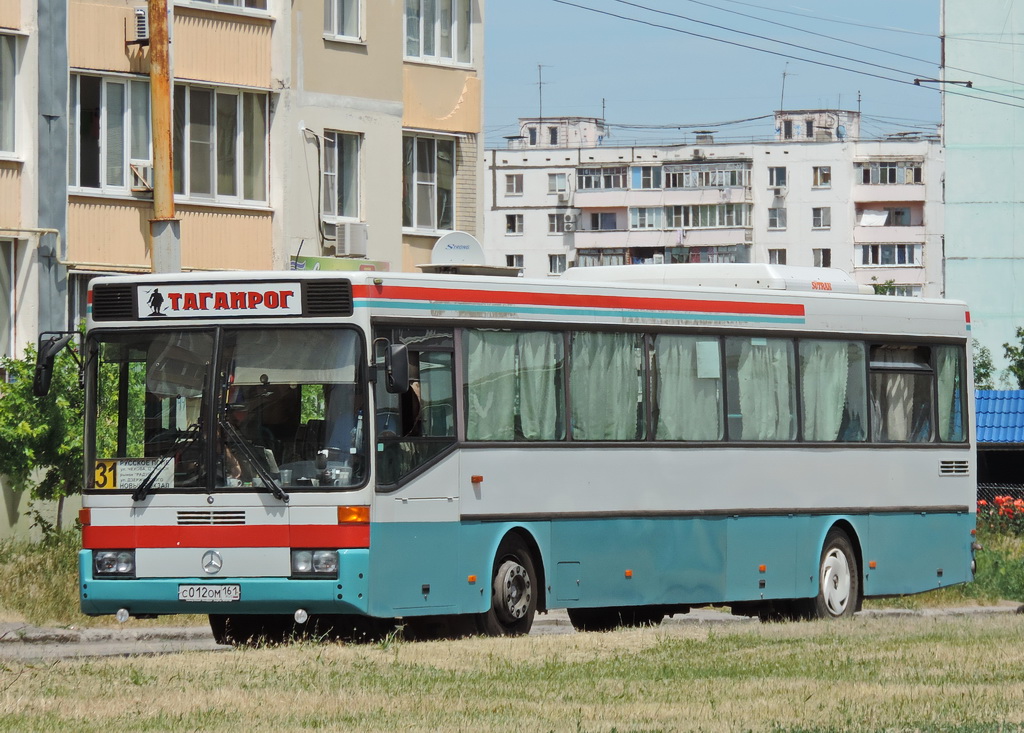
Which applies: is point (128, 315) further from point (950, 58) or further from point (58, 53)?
point (950, 58)

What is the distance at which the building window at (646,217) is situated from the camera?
12838 cm

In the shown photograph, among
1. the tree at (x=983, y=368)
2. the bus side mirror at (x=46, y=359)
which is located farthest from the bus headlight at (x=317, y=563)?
the tree at (x=983, y=368)

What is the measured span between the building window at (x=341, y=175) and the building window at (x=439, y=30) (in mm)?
2348

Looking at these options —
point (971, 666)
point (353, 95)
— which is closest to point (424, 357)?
point (971, 666)

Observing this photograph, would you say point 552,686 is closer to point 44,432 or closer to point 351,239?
point 44,432

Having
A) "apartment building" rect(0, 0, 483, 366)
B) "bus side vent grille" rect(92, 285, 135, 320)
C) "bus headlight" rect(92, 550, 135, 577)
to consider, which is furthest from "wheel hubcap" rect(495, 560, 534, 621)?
"apartment building" rect(0, 0, 483, 366)

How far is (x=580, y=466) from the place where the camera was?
16969 millimetres

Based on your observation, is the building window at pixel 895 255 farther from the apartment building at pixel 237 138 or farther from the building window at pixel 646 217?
the apartment building at pixel 237 138

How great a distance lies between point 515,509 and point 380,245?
56.5ft

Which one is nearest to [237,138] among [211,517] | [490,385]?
[490,385]

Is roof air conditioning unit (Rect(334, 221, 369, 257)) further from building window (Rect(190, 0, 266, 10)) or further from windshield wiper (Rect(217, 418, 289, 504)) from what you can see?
windshield wiper (Rect(217, 418, 289, 504))

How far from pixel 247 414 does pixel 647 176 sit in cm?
11595

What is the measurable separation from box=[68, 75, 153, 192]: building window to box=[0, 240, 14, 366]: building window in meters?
1.70

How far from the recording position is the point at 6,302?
90.5 ft
